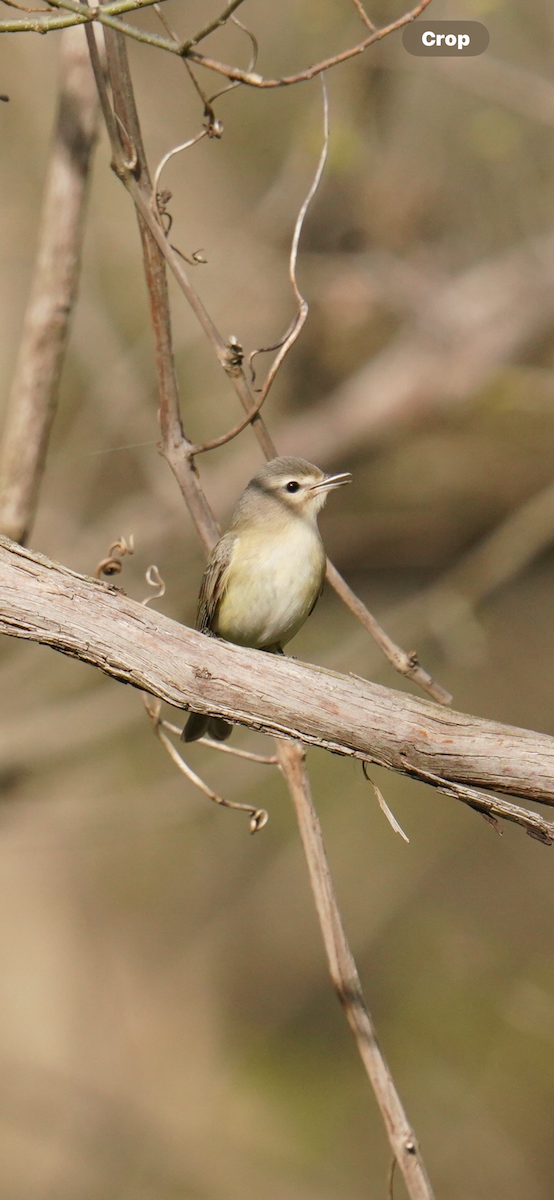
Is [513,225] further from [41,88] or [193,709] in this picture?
[193,709]

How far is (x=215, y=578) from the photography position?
3.67 meters

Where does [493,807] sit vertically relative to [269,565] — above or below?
below

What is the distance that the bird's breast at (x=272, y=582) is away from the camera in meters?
3.54

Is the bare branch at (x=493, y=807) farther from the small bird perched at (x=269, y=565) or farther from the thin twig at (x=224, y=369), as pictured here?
the small bird perched at (x=269, y=565)

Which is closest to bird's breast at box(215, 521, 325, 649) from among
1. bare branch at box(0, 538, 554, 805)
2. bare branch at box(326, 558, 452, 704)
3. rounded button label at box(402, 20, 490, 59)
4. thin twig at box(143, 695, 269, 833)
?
thin twig at box(143, 695, 269, 833)

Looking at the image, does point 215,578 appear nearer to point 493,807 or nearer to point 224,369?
point 224,369

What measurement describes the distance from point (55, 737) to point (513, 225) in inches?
172

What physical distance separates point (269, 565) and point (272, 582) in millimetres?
71

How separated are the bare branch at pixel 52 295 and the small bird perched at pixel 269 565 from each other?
2.29 feet

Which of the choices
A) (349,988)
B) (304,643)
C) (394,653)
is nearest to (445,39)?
(394,653)

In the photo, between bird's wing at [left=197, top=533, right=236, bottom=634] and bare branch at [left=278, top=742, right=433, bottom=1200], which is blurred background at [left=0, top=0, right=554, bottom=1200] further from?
bare branch at [left=278, top=742, right=433, bottom=1200]

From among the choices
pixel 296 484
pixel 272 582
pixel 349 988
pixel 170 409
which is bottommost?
pixel 349 988

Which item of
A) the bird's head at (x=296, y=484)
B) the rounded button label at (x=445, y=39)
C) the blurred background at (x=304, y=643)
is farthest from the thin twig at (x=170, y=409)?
the rounded button label at (x=445, y=39)

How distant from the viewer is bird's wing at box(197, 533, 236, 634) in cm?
363
